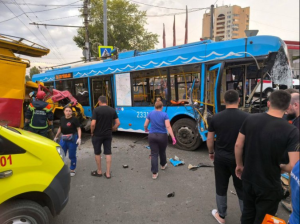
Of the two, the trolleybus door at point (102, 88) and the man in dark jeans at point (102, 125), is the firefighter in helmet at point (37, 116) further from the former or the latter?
the trolleybus door at point (102, 88)

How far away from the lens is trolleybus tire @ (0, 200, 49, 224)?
1.96m

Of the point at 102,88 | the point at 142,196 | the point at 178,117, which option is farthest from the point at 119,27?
the point at 142,196

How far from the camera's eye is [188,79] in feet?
19.3

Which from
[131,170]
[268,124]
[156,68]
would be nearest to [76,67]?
[156,68]

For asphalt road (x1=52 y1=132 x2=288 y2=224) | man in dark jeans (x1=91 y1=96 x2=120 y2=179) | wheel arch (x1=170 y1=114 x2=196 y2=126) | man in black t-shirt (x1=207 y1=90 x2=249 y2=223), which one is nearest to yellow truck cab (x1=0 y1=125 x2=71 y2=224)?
asphalt road (x1=52 y1=132 x2=288 y2=224)

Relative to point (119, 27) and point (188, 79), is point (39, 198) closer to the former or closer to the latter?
point (188, 79)

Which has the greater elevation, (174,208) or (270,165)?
(270,165)

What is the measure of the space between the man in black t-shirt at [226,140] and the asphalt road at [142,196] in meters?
0.54

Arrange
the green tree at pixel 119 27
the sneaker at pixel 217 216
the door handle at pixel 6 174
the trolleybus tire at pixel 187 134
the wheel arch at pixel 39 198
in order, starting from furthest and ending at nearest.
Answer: the green tree at pixel 119 27 → the trolleybus tire at pixel 187 134 → the sneaker at pixel 217 216 → the wheel arch at pixel 39 198 → the door handle at pixel 6 174

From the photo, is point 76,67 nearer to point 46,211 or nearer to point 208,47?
point 208,47

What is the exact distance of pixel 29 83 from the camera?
6480mm

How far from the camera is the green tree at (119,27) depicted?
2461cm

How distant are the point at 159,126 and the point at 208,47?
2500 millimetres

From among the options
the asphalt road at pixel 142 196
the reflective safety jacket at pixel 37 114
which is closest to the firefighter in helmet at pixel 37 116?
the reflective safety jacket at pixel 37 114
